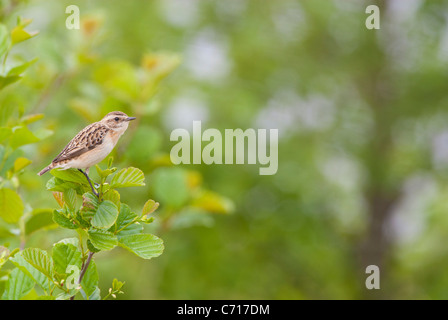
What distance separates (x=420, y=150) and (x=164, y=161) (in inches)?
302

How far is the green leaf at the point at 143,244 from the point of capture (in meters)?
1.76

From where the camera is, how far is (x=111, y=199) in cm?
176

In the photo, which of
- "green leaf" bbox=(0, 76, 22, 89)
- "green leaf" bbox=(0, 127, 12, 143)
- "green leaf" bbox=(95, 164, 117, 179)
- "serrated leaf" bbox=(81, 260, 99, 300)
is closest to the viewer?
"green leaf" bbox=(95, 164, 117, 179)

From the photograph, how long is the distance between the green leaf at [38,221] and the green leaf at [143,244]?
76 centimetres

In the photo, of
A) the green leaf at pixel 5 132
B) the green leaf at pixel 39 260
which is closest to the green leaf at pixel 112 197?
the green leaf at pixel 39 260

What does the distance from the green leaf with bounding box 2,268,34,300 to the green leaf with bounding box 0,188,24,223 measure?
→ 507 mm

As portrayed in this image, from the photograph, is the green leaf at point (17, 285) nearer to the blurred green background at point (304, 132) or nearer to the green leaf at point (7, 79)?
the green leaf at point (7, 79)

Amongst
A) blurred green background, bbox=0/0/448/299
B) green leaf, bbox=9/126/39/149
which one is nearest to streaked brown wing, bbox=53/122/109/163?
green leaf, bbox=9/126/39/149

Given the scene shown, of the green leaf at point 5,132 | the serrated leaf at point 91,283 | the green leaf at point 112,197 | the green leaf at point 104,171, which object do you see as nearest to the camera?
the green leaf at point 104,171

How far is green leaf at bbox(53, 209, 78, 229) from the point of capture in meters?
1.75

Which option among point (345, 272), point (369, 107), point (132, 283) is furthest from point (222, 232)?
point (369, 107)

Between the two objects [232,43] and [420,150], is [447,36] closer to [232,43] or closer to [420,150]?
[420,150]

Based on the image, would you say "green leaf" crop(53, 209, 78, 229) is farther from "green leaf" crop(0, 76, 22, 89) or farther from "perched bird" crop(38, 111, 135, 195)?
"green leaf" crop(0, 76, 22, 89)
